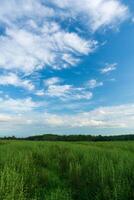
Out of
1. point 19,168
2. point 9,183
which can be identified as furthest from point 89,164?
point 9,183

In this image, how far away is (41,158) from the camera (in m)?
9.85

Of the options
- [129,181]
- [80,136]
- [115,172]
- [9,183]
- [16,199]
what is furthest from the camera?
[80,136]

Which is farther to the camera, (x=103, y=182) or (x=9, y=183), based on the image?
(x=103, y=182)

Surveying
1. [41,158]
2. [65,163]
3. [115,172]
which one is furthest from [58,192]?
[41,158]

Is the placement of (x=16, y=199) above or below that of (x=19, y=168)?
below

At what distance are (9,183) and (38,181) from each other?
1715mm

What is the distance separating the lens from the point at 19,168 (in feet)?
24.2

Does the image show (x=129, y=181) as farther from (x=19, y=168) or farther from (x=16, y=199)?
(x=19, y=168)

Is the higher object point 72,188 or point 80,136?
point 80,136

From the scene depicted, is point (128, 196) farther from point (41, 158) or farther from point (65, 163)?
point (41, 158)

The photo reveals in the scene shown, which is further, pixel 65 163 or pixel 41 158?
pixel 41 158

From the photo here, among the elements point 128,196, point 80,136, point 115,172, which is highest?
point 80,136

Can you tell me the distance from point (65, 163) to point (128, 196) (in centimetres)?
360

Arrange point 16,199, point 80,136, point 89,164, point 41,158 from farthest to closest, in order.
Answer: point 80,136
point 41,158
point 89,164
point 16,199
